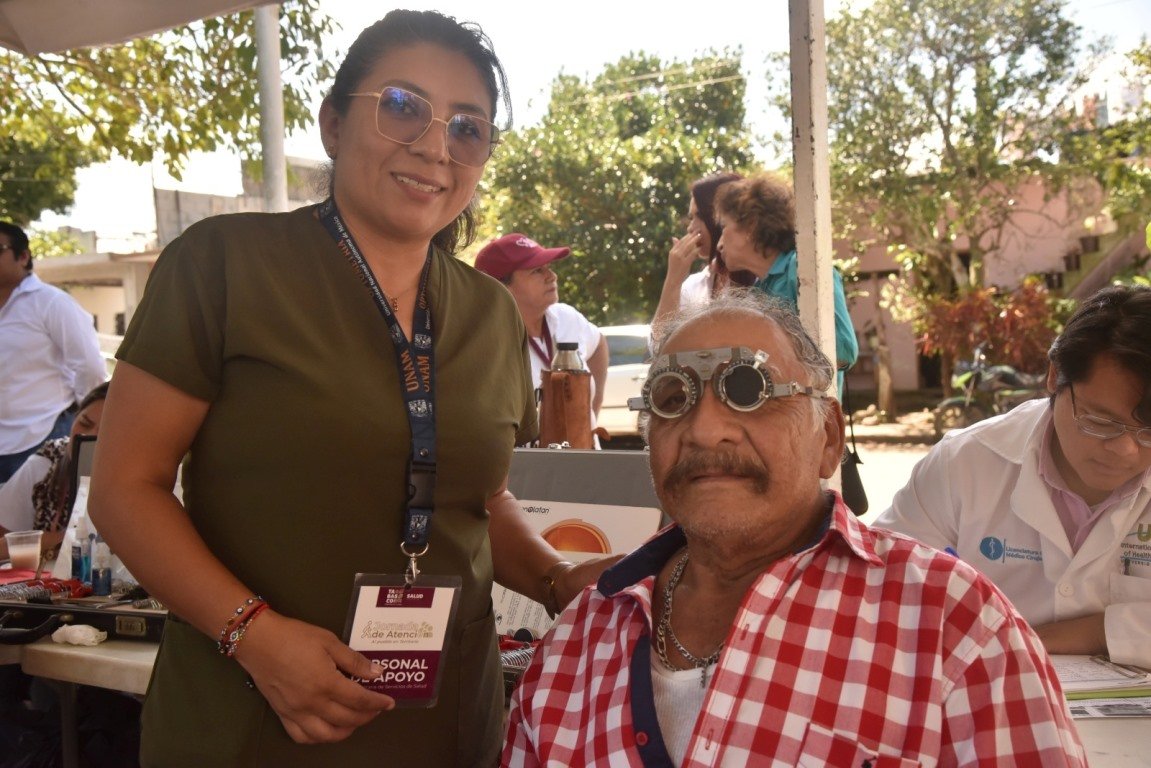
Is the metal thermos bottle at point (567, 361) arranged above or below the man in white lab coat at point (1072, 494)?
above

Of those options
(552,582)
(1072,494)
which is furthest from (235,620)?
(1072,494)

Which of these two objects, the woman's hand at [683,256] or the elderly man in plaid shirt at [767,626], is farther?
the woman's hand at [683,256]

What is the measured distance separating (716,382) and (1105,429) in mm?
1103

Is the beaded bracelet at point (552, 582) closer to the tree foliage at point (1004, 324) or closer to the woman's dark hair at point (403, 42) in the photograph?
the woman's dark hair at point (403, 42)

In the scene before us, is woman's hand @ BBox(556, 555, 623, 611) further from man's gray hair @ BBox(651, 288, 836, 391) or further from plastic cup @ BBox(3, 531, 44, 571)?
plastic cup @ BBox(3, 531, 44, 571)

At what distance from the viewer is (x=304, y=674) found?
1490 mm

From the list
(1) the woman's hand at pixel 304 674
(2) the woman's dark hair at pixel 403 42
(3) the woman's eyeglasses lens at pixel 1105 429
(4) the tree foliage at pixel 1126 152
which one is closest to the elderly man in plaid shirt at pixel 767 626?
(1) the woman's hand at pixel 304 674

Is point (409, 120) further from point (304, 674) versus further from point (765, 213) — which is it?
point (765, 213)

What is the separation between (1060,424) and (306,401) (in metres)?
1.82

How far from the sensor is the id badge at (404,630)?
1.61 metres

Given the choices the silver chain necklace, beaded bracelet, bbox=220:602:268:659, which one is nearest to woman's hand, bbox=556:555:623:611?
the silver chain necklace

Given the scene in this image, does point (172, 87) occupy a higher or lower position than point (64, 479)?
higher

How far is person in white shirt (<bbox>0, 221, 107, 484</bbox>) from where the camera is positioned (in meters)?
5.41

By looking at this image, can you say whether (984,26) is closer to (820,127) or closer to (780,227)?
(780,227)
